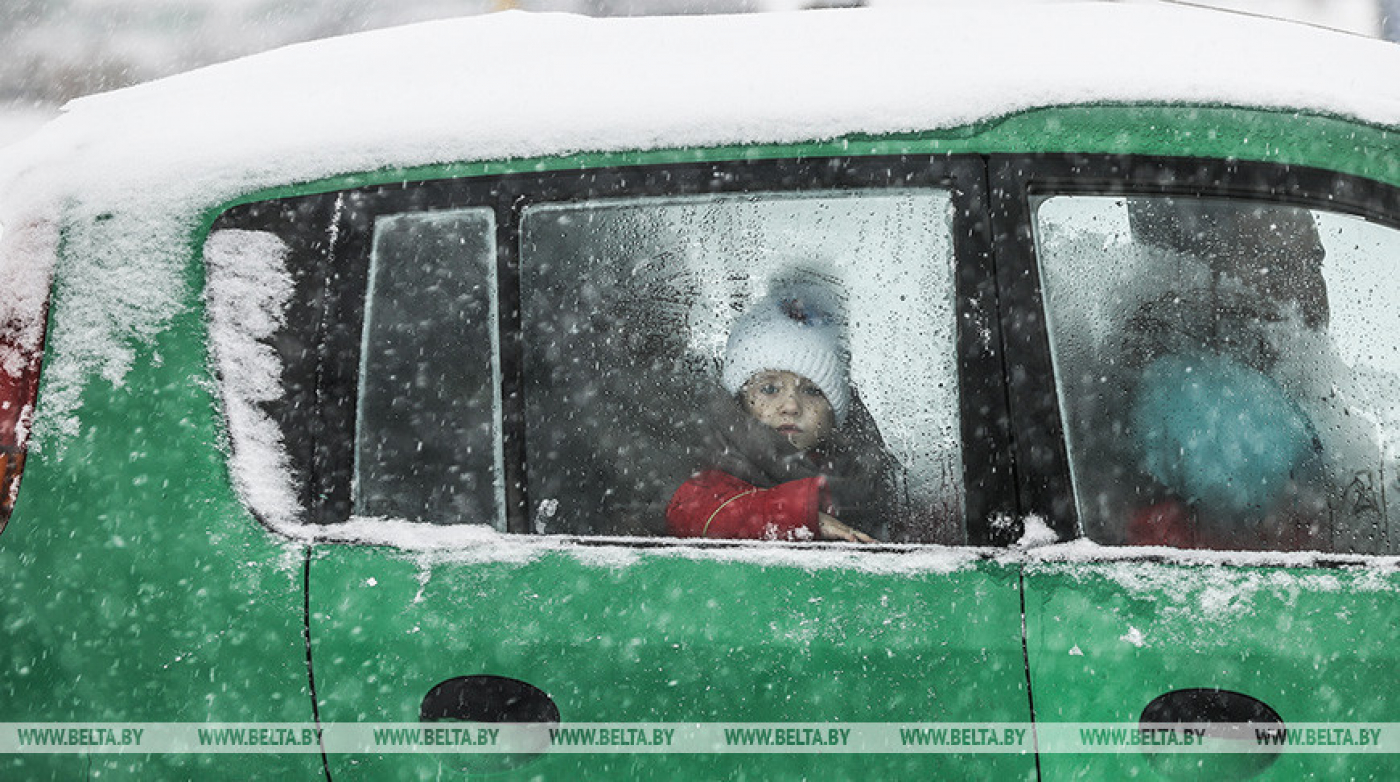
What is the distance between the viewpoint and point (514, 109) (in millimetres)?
1958

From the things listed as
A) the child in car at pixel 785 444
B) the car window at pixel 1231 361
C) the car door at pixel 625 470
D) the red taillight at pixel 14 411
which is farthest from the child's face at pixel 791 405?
the red taillight at pixel 14 411

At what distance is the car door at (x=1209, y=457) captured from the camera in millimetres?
1682

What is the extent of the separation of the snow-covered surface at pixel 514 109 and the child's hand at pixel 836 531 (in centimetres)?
12

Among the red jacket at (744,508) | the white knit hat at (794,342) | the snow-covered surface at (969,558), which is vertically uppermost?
the white knit hat at (794,342)

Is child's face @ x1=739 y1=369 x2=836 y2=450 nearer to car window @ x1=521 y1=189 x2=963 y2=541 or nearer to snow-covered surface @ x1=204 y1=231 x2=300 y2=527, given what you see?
car window @ x1=521 y1=189 x2=963 y2=541

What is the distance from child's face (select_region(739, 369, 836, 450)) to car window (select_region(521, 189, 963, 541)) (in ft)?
0.28

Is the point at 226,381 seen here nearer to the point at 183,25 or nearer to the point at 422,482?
the point at 422,482

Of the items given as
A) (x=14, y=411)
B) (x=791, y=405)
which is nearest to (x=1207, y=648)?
(x=791, y=405)

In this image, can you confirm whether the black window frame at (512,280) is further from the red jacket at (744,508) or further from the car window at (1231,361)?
the red jacket at (744,508)

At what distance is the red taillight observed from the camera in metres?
1.79

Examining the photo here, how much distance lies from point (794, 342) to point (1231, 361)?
775 millimetres

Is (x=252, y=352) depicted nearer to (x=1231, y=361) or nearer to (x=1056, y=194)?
(x=1056, y=194)

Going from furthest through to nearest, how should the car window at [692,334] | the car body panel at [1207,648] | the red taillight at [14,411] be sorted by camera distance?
the car window at [692,334], the red taillight at [14,411], the car body panel at [1207,648]

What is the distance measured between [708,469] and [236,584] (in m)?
0.80
